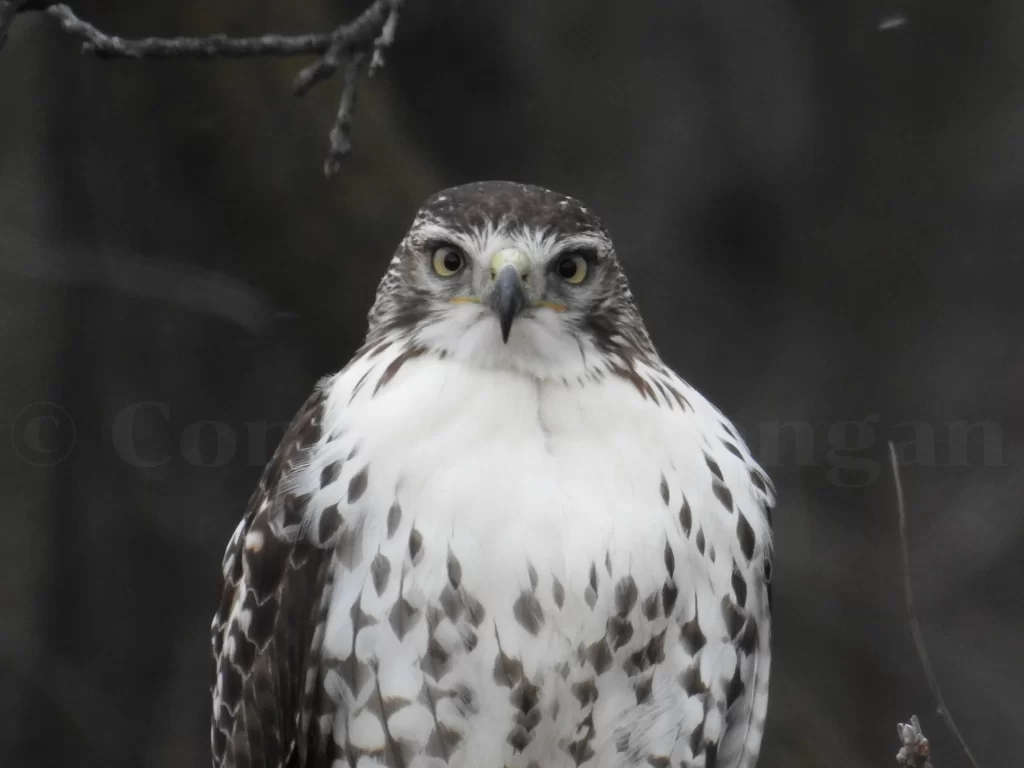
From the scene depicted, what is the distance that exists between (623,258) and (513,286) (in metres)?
2.24

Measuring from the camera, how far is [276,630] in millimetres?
2518

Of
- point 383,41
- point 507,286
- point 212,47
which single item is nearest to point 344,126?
point 383,41

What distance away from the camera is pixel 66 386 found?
13.1 ft

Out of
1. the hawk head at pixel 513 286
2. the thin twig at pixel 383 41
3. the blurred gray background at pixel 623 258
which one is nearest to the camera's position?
the thin twig at pixel 383 41

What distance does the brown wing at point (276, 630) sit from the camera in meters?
2.49


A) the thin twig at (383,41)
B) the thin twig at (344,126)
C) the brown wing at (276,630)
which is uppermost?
the thin twig at (383,41)

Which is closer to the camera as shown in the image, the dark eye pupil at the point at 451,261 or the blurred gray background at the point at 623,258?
the dark eye pupil at the point at 451,261

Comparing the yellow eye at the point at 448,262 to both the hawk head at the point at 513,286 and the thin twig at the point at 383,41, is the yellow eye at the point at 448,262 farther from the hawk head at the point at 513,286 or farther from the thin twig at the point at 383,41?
the thin twig at the point at 383,41

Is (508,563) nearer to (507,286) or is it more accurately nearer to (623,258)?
(507,286)

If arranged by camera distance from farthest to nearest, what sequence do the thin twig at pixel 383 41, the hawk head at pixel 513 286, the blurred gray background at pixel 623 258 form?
the blurred gray background at pixel 623 258 < the hawk head at pixel 513 286 < the thin twig at pixel 383 41

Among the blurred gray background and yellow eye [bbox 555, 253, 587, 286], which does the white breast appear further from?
the blurred gray background

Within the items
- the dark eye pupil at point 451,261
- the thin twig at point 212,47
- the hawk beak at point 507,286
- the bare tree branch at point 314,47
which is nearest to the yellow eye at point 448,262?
the dark eye pupil at point 451,261

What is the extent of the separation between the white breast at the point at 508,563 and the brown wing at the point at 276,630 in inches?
1.8

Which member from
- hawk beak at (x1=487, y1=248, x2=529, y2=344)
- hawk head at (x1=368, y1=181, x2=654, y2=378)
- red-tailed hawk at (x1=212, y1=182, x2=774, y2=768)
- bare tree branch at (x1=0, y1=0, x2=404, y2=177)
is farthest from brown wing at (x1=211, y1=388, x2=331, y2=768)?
bare tree branch at (x1=0, y1=0, x2=404, y2=177)
